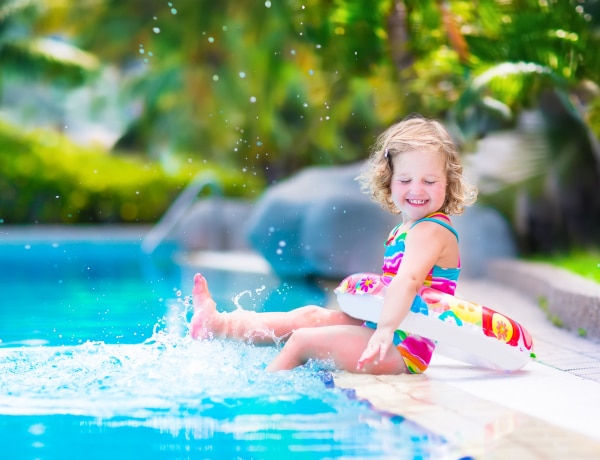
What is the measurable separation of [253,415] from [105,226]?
61.0ft

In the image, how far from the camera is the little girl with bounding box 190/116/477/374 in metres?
3.94

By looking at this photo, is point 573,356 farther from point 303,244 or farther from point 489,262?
point 303,244

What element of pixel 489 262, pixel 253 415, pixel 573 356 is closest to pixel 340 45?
pixel 489 262

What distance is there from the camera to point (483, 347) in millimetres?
4078

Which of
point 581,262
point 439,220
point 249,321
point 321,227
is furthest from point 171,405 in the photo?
point 321,227

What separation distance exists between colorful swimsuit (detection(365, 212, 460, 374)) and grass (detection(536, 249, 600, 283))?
3107 millimetres

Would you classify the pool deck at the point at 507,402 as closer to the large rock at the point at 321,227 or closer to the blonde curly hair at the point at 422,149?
the blonde curly hair at the point at 422,149

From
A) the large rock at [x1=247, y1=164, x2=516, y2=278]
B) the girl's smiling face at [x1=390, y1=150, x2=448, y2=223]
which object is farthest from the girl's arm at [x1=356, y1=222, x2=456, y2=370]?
the large rock at [x1=247, y1=164, x2=516, y2=278]

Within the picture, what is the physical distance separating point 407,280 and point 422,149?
644 mm

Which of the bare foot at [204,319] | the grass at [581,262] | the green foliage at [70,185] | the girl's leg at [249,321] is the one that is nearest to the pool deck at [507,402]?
the girl's leg at [249,321]

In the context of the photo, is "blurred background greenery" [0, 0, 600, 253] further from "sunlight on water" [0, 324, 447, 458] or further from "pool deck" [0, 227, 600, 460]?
"sunlight on water" [0, 324, 447, 458]

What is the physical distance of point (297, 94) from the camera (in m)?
24.2

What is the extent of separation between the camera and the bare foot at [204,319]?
4.41 m

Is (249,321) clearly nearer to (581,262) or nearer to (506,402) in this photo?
(506,402)
